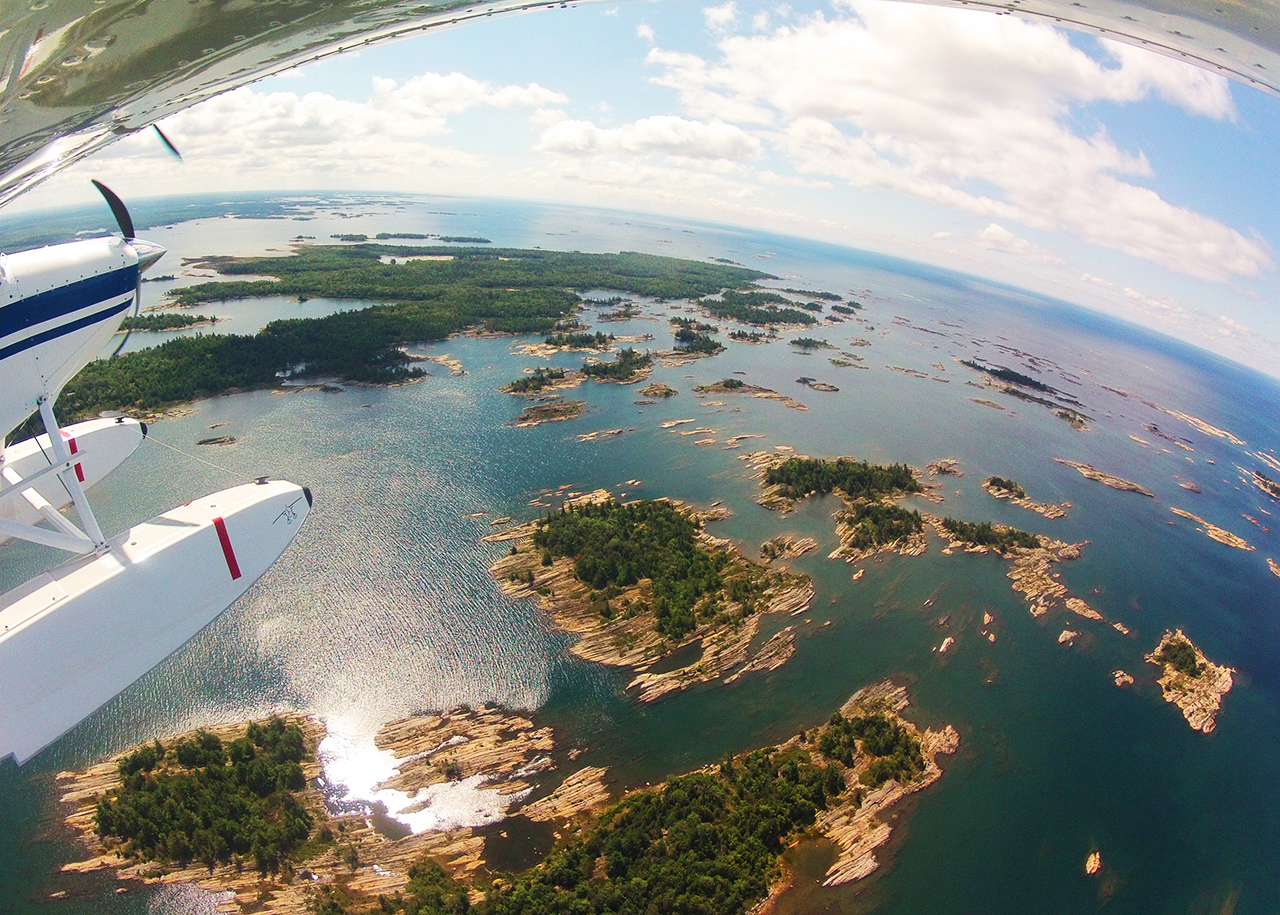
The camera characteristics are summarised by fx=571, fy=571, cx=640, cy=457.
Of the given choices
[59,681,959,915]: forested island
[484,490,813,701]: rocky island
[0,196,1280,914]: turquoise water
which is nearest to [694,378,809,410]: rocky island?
[0,196,1280,914]: turquoise water

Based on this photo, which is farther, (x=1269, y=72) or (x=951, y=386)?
(x=951, y=386)

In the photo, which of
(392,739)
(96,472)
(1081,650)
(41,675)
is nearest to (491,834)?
(392,739)

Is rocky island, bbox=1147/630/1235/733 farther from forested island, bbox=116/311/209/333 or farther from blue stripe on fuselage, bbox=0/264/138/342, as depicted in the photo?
forested island, bbox=116/311/209/333

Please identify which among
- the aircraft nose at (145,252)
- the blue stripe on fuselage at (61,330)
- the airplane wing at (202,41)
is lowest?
the blue stripe on fuselage at (61,330)

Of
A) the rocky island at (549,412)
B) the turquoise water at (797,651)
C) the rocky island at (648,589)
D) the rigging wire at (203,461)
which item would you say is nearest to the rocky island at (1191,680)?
the turquoise water at (797,651)

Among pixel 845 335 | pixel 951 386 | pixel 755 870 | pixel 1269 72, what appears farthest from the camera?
pixel 845 335

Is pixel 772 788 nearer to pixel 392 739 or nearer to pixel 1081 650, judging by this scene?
pixel 392 739

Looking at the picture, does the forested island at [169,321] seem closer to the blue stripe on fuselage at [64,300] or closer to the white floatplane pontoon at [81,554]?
the white floatplane pontoon at [81,554]

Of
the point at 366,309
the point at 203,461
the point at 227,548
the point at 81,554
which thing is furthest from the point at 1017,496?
the point at 366,309
